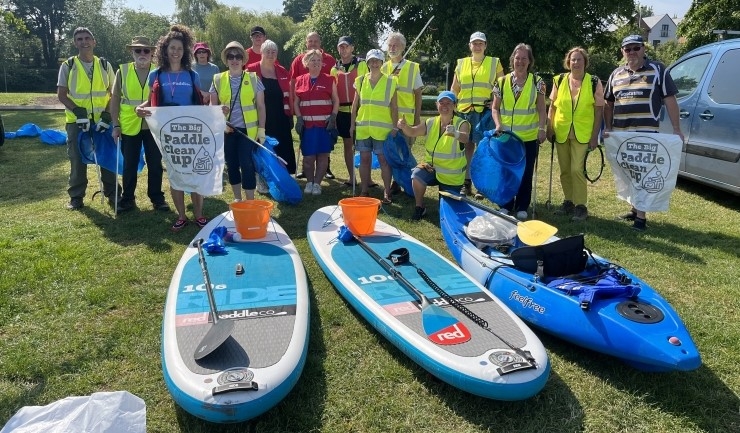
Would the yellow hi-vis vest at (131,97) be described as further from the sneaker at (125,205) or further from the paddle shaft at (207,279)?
the paddle shaft at (207,279)

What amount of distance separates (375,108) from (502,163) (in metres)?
1.64

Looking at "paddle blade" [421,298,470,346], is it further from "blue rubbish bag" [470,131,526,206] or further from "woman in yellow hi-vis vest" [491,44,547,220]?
"woman in yellow hi-vis vest" [491,44,547,220]

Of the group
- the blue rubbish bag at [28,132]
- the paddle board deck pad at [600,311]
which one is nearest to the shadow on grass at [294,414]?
the paddle board deck pad at [600,311]

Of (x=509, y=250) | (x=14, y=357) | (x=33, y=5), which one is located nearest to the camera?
(x=14, y=357)

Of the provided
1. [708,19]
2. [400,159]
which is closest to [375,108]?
[400,159]

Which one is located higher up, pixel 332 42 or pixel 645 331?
pixel 332 42

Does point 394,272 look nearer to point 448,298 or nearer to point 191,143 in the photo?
point 448,298

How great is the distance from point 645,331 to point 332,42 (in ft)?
63.8

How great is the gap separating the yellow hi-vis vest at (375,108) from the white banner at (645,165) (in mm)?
2476

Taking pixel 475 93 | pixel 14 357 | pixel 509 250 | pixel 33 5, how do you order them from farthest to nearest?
pixel 33 5 → pixel 475 93 → pixel 509 250 → pixel 14 357

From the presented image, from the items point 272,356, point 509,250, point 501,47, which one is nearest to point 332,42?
point 501,47

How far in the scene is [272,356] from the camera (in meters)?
2.73

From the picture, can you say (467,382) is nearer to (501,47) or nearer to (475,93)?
(475,93)

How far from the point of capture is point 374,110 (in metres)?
6.06
